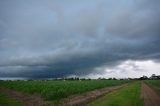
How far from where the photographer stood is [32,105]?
2648cm

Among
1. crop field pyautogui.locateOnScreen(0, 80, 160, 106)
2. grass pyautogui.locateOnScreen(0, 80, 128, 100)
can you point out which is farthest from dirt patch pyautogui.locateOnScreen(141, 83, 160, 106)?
grass pyautogui.locateOnScreen(0, 80, 128, 100)

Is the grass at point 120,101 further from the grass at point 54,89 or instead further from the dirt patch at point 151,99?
the grass at point 54,89

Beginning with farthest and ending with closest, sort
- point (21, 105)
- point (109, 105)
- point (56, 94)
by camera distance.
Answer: point (56, 94) < point (21, 105) < point (109, 105)

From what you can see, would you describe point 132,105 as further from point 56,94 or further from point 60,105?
point 56,94

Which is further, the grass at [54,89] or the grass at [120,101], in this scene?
the grass at [54,89]

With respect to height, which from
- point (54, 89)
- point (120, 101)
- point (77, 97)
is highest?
point (54, 89)

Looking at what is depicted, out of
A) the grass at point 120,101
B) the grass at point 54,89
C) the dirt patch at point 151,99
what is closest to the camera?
the grass at point 120,101

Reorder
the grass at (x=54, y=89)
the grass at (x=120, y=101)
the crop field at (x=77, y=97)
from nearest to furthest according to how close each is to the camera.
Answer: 1. the grass at (x=120, y=101)
2. the crop field at (x=77, y=97)
3. the grass at (x=54, y=89)

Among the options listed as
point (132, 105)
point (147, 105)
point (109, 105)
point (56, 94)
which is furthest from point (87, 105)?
point (56, 94)

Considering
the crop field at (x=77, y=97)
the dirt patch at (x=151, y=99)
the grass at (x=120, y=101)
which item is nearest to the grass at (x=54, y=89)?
the crop field at (x=77, y=97)

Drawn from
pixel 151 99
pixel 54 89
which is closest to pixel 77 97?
pixel 54 89

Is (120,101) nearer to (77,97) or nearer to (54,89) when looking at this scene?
(77,97)

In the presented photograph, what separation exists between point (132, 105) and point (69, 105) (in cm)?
749

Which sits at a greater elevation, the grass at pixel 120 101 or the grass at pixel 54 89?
the grass at pixel 54 89
